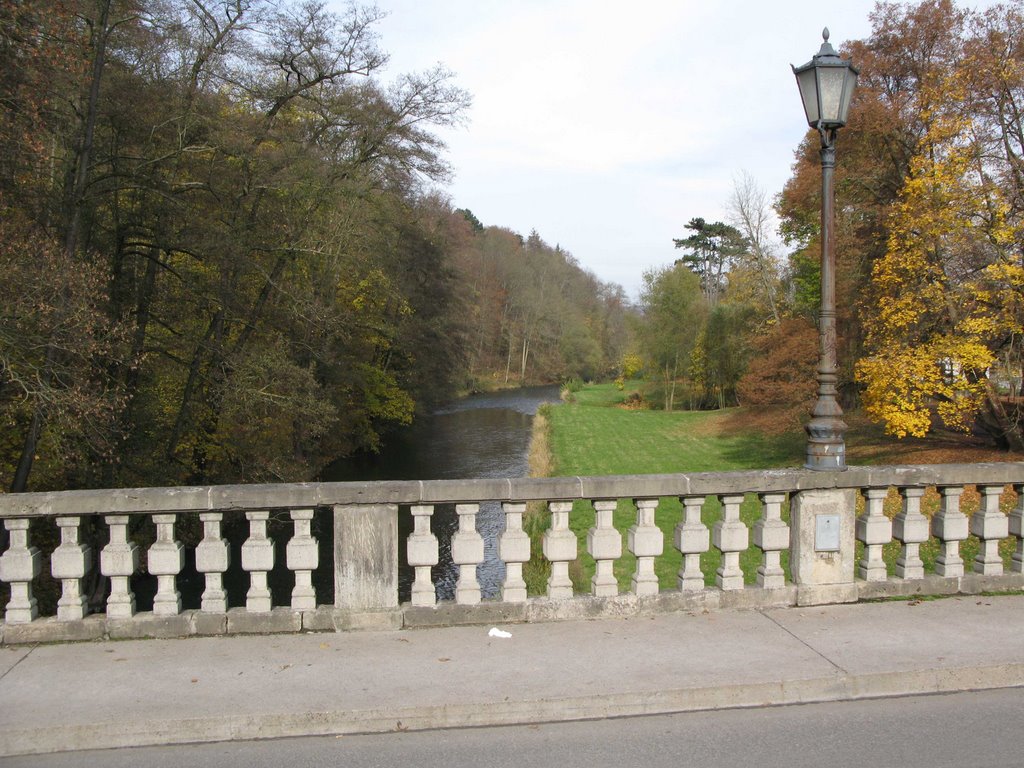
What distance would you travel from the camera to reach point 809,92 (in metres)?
6.23

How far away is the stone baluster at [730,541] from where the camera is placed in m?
5.67

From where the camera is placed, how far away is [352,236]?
21.9m

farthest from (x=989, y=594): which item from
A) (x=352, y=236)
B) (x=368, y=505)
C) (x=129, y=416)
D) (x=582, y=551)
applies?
(x=352, y=236)

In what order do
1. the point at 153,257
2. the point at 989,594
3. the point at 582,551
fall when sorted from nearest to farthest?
the point at 989,594 < the point at 153,257 < the point at 582,551

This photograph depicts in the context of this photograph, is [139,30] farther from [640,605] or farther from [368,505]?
[640,605]

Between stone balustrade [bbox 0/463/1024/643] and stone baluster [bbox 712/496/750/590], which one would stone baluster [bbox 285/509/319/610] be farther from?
stone baluster [bbox 712/496/750/590]

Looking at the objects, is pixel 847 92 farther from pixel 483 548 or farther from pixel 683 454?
pixel 683 454

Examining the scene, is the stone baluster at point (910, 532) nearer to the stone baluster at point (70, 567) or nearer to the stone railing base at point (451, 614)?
the stone railing base at point (451, 614)

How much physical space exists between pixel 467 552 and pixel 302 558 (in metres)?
1.08

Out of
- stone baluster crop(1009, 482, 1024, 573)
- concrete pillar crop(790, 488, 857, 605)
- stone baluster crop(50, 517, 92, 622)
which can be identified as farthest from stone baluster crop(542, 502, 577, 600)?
stone baluster crop(1009, 482, 1024, 573)

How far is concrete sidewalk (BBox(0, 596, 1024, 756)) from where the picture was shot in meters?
4.11

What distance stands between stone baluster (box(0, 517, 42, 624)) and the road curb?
4.54 ft

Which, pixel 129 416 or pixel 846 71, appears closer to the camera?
pixel 846 71

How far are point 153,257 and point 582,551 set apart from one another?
10218 mm
